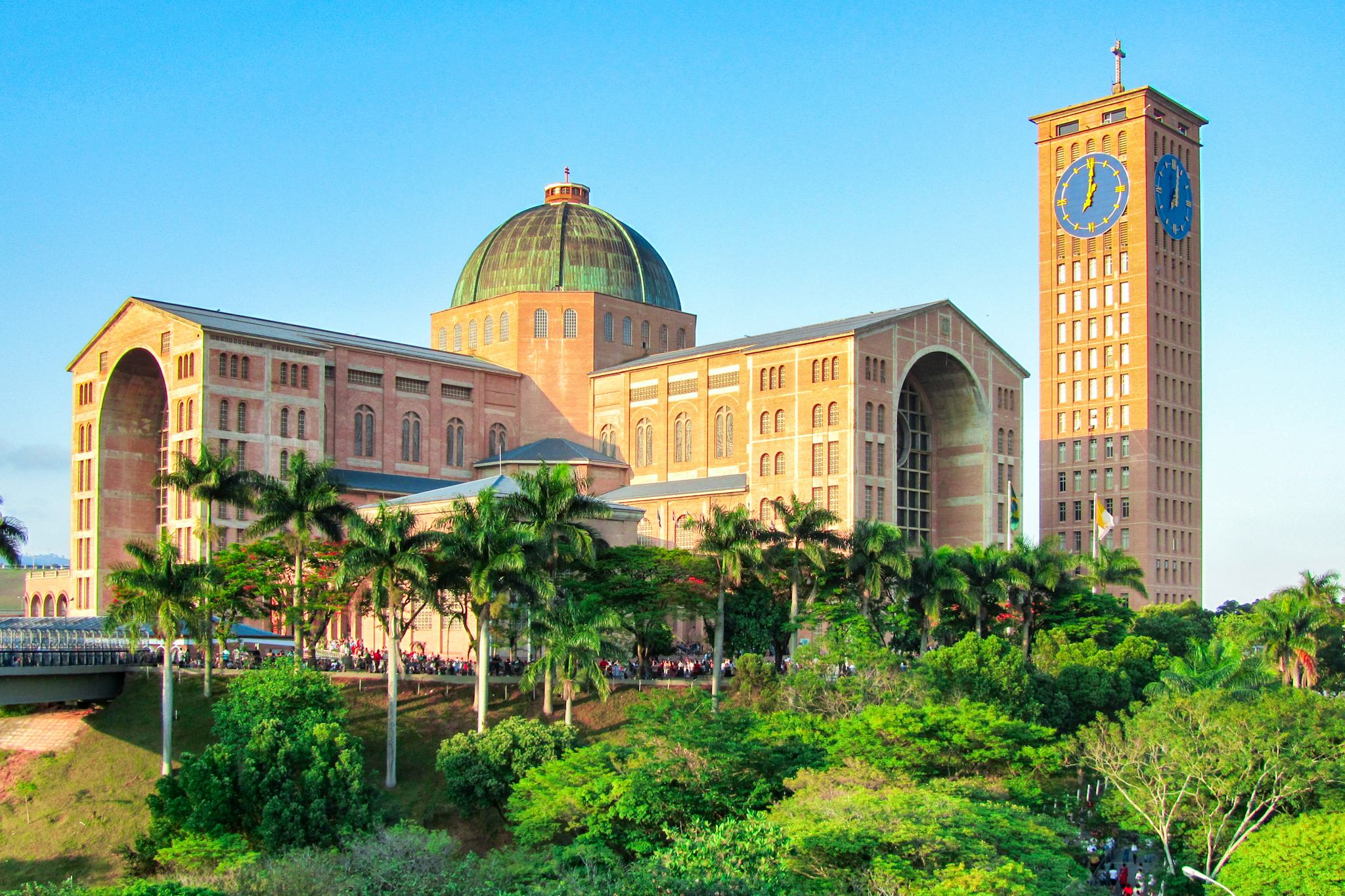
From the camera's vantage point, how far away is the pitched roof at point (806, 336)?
248 feet

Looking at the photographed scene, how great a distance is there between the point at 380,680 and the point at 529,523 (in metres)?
9.05

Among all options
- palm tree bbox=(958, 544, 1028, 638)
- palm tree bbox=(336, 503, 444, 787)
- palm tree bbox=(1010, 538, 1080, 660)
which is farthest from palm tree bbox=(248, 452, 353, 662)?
palm tree bbox=(1010, 538, 1080, 660)

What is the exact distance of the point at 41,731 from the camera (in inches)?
2174

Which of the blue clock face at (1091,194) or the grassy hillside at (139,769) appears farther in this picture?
the blue clock face at (1091,194)

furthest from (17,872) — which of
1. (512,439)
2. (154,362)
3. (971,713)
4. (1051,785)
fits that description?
(512,439)

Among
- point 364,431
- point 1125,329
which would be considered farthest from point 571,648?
point 1125,329

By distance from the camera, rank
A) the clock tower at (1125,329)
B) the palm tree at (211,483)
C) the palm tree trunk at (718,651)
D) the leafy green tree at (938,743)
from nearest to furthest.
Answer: the leafy green tree at (938,743)
the palm tree trunk at (718,651)
the palm tree at (211,483)
the clock tower at (1125,329)

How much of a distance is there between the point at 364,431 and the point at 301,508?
2450 cm

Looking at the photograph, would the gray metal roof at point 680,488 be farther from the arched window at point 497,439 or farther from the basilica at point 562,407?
the arched window at point 497,439

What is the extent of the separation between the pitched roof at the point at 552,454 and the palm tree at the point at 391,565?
31.0 m

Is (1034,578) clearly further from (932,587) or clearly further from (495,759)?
(495,759)

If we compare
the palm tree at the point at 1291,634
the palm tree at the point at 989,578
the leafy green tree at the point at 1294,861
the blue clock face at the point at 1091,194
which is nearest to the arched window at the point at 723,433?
the palm tree at the point at 989,578

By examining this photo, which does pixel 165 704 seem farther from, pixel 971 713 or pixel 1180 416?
pixel 1180 416

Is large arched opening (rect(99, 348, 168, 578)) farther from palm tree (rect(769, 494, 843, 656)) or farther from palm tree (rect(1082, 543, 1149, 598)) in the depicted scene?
palm tree (rect(1082, 543, 1149, 598))
